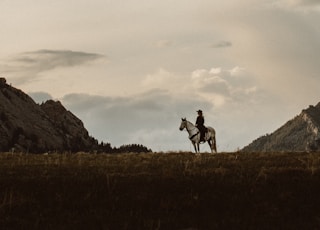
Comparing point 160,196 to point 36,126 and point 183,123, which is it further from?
point 36,126

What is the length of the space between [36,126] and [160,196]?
269 ft

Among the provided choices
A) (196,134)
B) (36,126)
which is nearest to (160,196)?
(196,134)

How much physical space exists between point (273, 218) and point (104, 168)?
1079cm

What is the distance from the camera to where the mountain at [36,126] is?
95250 mm

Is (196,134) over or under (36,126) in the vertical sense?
under

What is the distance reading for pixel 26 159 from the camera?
33969 millimetres

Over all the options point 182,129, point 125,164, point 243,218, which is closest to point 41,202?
point 243,218

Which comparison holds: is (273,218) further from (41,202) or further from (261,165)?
(261,165)

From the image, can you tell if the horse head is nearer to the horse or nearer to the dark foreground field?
the horse

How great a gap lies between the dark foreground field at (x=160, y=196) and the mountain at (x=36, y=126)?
63.1m

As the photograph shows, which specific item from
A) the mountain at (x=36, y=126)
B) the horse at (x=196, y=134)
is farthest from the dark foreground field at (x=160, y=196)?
the mountain at (x=36, y=126)

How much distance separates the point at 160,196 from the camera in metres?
22.8

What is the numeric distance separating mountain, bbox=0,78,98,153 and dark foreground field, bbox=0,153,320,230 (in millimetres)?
63097

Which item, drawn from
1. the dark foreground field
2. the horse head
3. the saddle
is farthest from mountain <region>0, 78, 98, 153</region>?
the dark foreground field
